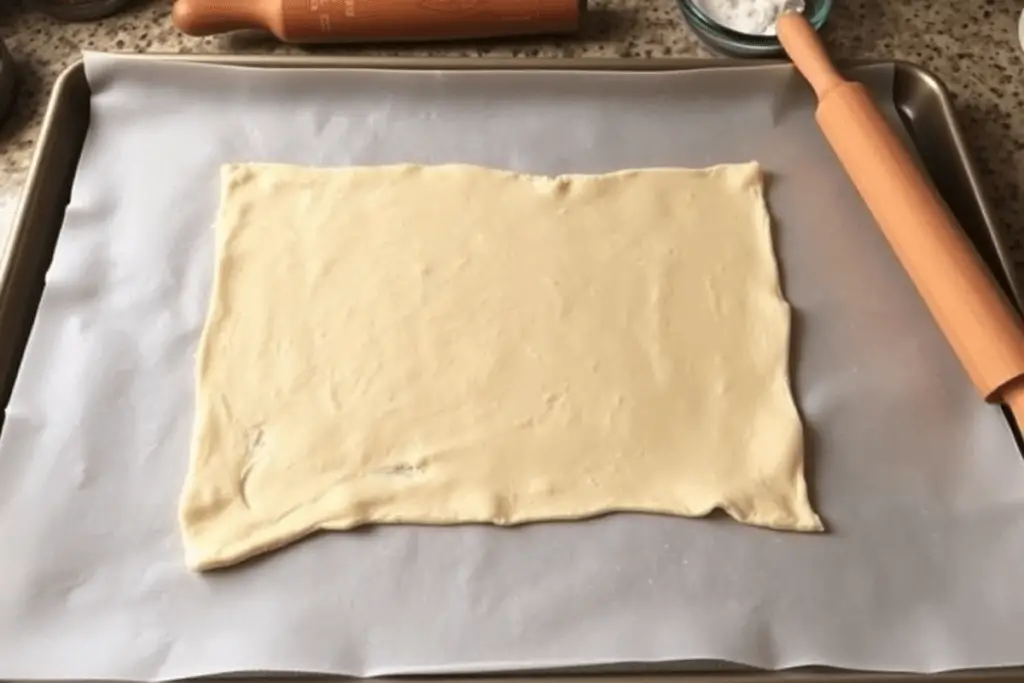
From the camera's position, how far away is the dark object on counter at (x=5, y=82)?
3.17ft

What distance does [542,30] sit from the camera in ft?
3.35

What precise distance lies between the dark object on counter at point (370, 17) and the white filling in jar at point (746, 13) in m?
0.13

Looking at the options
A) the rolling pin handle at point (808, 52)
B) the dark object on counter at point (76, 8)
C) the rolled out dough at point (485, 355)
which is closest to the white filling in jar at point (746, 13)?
the rolling pin handle at point (808, 52)

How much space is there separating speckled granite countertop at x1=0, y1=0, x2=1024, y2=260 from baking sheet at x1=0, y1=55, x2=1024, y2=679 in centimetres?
8

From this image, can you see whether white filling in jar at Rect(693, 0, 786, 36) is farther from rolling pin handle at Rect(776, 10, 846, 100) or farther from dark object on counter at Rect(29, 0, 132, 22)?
dark object on counter at Rect(29, 0, 132, 22)

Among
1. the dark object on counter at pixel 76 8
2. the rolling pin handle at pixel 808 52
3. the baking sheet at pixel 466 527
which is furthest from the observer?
the dark object on counter at pixel 76 8

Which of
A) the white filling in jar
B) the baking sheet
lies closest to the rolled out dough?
the baking sheet

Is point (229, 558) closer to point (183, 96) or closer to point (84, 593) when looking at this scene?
point (84, 593)

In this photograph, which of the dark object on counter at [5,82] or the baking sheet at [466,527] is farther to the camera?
the dark object on counter at [5,82]

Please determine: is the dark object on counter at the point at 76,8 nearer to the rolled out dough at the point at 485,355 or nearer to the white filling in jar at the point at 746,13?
the rolled out dough at the point at 485,355

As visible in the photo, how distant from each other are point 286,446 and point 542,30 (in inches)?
19.1

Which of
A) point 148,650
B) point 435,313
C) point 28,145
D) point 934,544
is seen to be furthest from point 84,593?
point 934,544

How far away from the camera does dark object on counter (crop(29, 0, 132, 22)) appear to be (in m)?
1.04

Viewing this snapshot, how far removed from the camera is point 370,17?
3.25ft
